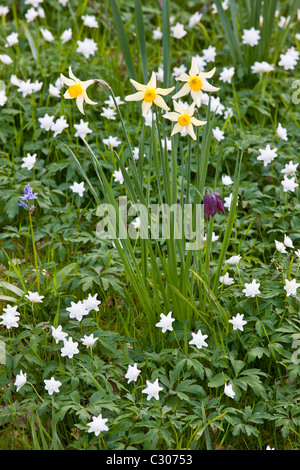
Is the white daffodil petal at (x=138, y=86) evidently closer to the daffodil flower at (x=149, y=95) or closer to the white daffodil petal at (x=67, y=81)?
the daffodil flower at (x=149, y=95)

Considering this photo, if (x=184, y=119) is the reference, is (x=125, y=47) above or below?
above

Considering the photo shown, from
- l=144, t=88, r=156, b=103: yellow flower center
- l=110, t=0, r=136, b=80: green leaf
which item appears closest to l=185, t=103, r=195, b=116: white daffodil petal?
l=144, t=88, r=156, b=103: yellow flower center

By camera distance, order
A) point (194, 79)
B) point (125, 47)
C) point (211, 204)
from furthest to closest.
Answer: point (125, 47), point (211, 204), point (194, 79)

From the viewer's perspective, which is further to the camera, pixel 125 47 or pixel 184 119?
pixel 125 47

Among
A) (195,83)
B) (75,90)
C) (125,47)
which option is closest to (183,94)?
(195,83)

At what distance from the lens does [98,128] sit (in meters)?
3.05

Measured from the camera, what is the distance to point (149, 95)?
5.74 ft

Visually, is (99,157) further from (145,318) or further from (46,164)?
(145,318)

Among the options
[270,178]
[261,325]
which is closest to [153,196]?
[270,178]

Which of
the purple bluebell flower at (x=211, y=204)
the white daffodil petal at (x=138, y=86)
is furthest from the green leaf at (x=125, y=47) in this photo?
the purple bluebell flower at (x=211, y=204)

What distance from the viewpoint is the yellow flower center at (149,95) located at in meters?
1.75

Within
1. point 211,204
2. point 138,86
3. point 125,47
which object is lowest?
point 211,204

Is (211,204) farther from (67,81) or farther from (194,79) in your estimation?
(67,81)

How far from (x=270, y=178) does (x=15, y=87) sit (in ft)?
5.23
